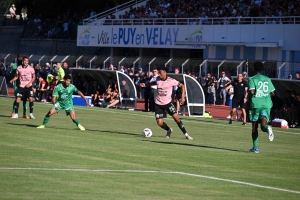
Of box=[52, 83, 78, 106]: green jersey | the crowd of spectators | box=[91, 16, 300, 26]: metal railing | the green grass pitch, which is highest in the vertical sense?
the crowd of spectators

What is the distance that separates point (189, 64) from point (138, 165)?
1085 inches

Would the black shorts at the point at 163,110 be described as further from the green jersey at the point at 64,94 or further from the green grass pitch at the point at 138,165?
the green jersey at the point at 64,94

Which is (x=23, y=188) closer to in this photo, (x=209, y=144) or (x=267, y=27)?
(x=209, y=144)

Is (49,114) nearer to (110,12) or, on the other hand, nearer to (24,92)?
(24,92)

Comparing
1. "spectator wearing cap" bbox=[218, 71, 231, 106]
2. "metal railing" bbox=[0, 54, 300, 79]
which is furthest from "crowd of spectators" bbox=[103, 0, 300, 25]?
"spectator wearing cap" bbox=[218, 71, 231, 106]

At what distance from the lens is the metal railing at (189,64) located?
3650 cm

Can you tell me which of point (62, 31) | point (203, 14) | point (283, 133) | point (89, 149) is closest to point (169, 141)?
point (89, 149)

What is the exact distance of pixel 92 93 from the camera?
1638 inches

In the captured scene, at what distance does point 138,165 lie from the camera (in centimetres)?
1408

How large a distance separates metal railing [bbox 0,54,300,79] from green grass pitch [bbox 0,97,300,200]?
13.0 m

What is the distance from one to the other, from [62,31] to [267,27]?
2418 centimetres

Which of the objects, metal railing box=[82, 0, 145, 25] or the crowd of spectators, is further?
metal railing box=[82, 0, 145, 25]

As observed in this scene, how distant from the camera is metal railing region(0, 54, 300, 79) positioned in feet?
120

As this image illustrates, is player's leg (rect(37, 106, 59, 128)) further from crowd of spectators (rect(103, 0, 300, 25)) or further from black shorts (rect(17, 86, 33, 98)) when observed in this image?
crowd of spectators (rect(103, 0, 300, 25))
